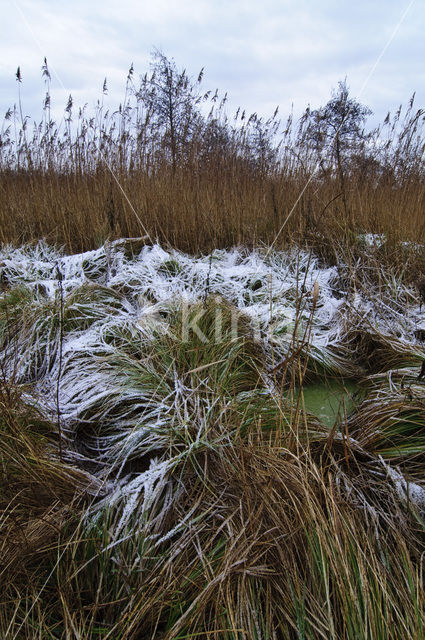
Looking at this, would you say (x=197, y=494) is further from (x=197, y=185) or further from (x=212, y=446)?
(x=197, y=185)

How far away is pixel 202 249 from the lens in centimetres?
313

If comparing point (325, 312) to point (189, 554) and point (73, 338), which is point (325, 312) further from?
point (189, 554)

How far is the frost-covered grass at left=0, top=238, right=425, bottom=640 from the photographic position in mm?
693

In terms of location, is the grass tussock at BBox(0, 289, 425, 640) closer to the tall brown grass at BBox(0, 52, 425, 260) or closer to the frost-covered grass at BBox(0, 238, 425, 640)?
the frost-covered grass at BBox(0, 238, 425, 640)

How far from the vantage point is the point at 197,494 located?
3.12 feet

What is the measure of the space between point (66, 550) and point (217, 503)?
1.22 ft

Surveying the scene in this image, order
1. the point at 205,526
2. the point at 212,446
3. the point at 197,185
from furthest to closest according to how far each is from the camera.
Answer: the point at 197,185 < the point at 212,446 < the point at 205,526

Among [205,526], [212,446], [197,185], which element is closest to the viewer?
[205,526]

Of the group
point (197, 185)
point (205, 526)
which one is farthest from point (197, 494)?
point (197, 185)

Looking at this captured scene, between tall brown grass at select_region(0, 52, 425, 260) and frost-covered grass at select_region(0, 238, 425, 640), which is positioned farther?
tall brown grass at select_region(0, 52, 425, 260)

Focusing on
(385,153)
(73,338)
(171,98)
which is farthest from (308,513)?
(171,98)

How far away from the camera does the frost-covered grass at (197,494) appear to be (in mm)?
693

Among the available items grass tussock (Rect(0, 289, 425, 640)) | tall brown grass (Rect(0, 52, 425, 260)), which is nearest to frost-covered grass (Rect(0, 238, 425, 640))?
grass tussock (Rect(0, 289, 425, 640))

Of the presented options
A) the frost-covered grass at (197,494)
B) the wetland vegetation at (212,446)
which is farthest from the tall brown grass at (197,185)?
the frost-covered grass at (197,494)
